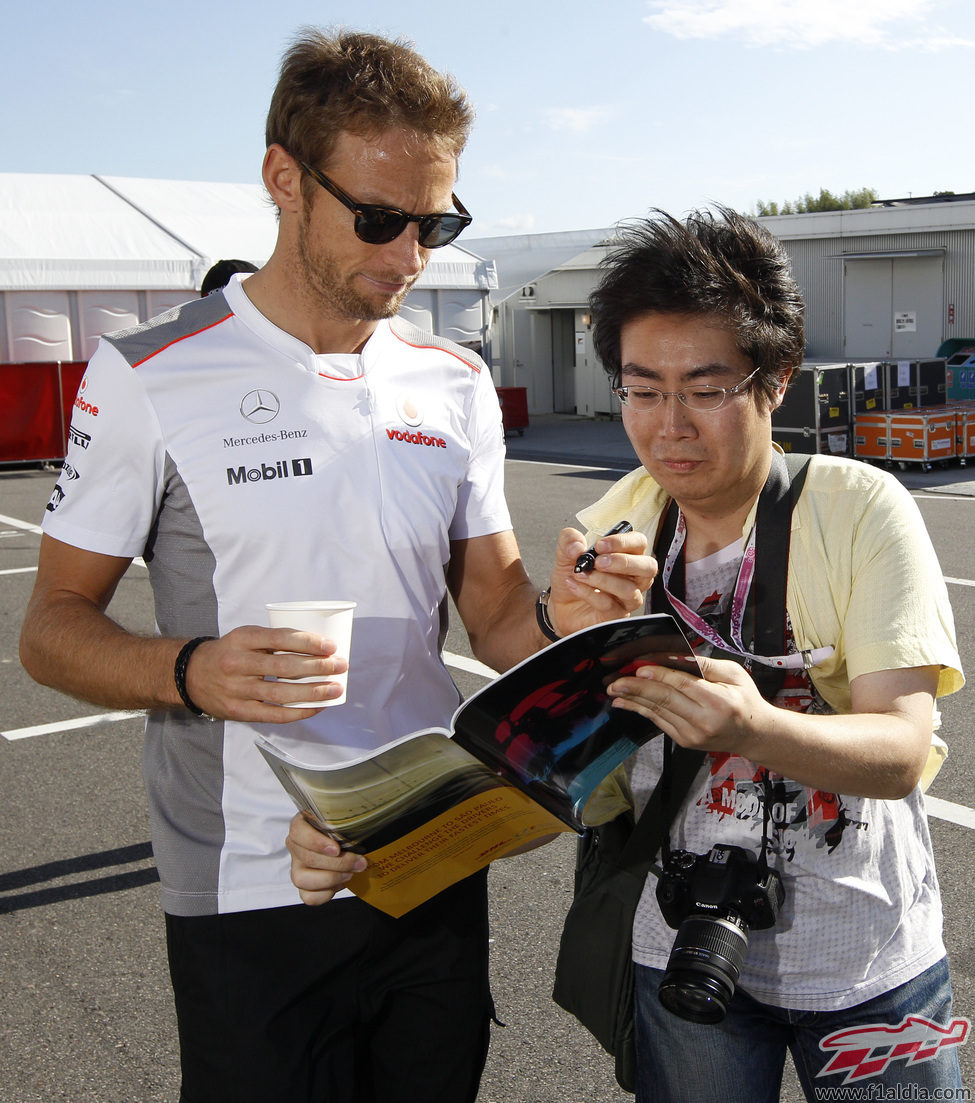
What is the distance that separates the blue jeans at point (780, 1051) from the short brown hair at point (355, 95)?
149 centimetres

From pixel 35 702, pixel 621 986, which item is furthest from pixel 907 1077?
pixel 35 702

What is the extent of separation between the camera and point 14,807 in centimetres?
499

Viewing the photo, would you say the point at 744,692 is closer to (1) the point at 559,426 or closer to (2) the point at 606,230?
(2) the point at 606,230

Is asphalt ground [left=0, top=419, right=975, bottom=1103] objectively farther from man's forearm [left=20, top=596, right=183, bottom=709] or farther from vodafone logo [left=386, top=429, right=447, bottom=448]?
man's forearm [left=20, top=596, right=183, bottom=709]

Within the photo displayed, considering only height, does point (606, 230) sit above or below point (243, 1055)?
above

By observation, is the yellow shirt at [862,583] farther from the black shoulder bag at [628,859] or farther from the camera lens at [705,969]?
the camera lens at [705,969]

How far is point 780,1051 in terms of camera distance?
184 cm

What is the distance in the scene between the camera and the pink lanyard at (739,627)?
5.66 ft

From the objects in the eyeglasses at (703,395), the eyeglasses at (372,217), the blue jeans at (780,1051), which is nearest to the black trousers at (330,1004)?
the blue jeans at (780,1051)

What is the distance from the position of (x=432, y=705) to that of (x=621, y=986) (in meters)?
0.58

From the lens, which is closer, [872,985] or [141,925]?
[872,985]

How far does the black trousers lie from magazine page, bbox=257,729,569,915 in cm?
11

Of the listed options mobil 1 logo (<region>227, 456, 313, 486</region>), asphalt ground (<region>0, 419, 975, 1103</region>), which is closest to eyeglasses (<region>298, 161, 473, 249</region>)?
mobil 1 logo (<region>227, 456, 313, 486</region>)

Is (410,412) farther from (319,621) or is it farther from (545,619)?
(319,621)
